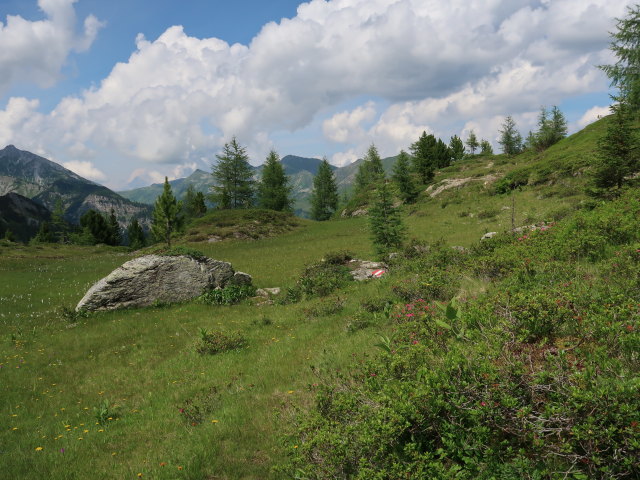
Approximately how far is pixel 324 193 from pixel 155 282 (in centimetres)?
8139

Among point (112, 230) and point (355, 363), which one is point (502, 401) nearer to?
point (355, 363)

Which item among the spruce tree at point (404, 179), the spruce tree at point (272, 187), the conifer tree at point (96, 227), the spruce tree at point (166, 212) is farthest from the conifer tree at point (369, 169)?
the conifer tree at point (96, 227)

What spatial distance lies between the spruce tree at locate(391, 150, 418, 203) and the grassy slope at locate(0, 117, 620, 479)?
139 ft

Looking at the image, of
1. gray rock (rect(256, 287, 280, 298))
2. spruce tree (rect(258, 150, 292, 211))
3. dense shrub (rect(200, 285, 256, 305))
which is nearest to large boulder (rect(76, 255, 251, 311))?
dense shrub (rect(200, 285, 256, 305))

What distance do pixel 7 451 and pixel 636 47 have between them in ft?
198

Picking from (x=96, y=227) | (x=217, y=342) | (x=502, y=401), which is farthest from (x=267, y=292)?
(x=96, y=227)

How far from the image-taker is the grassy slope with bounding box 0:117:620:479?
5.70 meters

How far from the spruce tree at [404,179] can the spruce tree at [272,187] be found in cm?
3057

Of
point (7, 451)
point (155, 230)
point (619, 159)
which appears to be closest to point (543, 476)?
point (7, 451)

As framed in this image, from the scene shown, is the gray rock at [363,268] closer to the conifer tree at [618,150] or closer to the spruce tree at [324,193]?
the conifer tree at [618,150]

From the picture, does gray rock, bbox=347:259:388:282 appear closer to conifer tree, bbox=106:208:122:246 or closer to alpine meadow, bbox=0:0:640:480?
alpine meadow, bbox=0:0:640:480

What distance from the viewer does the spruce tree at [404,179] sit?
177 ft

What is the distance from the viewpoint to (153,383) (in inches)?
357

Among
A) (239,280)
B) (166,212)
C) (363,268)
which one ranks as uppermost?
(166,212)
